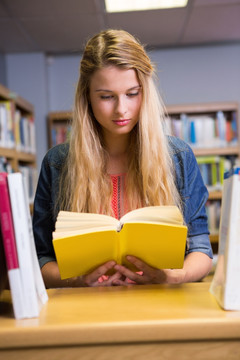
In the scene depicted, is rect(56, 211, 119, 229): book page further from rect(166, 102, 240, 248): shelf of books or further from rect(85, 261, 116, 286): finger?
rect(166, 102, 240, 248): shelf of books

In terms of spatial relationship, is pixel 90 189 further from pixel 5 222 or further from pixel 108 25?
pixel 108 25

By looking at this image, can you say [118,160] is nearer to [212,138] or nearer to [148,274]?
[148,274]

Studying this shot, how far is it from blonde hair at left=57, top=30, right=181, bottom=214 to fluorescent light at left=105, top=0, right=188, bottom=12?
2.20 meters

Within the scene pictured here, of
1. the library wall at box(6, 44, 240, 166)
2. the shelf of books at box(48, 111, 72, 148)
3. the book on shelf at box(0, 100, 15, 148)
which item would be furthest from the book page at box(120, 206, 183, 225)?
the library wall at box(6, 44, 240, 166)

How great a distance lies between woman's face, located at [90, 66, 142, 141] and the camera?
1105mm

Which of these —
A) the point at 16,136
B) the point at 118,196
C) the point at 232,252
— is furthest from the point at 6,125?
the point at 232,252

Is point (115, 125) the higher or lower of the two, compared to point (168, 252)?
higher

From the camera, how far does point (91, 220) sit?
2.64 ft

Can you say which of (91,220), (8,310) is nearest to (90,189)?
(91,220)

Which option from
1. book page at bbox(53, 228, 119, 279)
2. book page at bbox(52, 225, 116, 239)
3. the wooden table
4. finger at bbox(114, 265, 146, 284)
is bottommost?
the wooden table

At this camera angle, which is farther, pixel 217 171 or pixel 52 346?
pixel 217 171

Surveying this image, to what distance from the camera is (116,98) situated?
1.12 m

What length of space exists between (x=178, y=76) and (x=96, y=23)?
1.16m

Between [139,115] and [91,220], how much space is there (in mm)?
465
